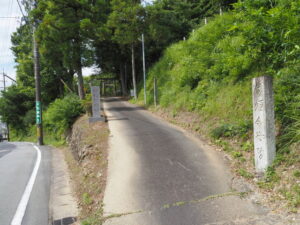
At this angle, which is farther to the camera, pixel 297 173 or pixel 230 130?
pixel 230 130

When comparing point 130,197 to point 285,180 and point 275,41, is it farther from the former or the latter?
point 275,41

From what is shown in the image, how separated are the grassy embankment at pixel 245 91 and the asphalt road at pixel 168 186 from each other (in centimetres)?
64

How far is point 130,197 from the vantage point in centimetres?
413

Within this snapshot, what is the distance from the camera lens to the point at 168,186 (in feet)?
14.3

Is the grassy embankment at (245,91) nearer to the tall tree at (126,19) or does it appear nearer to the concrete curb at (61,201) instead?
the concrete curb at (61,201)

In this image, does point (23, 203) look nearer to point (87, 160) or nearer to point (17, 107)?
point (87, 160)

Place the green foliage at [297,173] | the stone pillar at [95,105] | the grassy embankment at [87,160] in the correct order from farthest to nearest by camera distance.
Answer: the stone pillar at [95,105] < the grassy embankment at [87,160] < the green foliage at [297,173]

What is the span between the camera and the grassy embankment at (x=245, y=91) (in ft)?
13.3

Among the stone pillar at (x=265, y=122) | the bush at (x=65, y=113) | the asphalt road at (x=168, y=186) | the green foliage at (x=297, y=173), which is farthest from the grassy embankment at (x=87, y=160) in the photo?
the green foliage at (x=297, y=173)

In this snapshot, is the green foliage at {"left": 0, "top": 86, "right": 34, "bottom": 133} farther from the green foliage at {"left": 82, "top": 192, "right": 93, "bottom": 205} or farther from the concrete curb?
the green foliage at {"left": 82, "top": 192, "right": 93, "bottom": 205}

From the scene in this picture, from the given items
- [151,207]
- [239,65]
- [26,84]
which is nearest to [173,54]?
[239,65]

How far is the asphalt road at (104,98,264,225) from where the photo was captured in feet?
11.5

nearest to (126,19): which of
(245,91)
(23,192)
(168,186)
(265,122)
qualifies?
(245,91)

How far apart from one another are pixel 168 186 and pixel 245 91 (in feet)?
13.6
